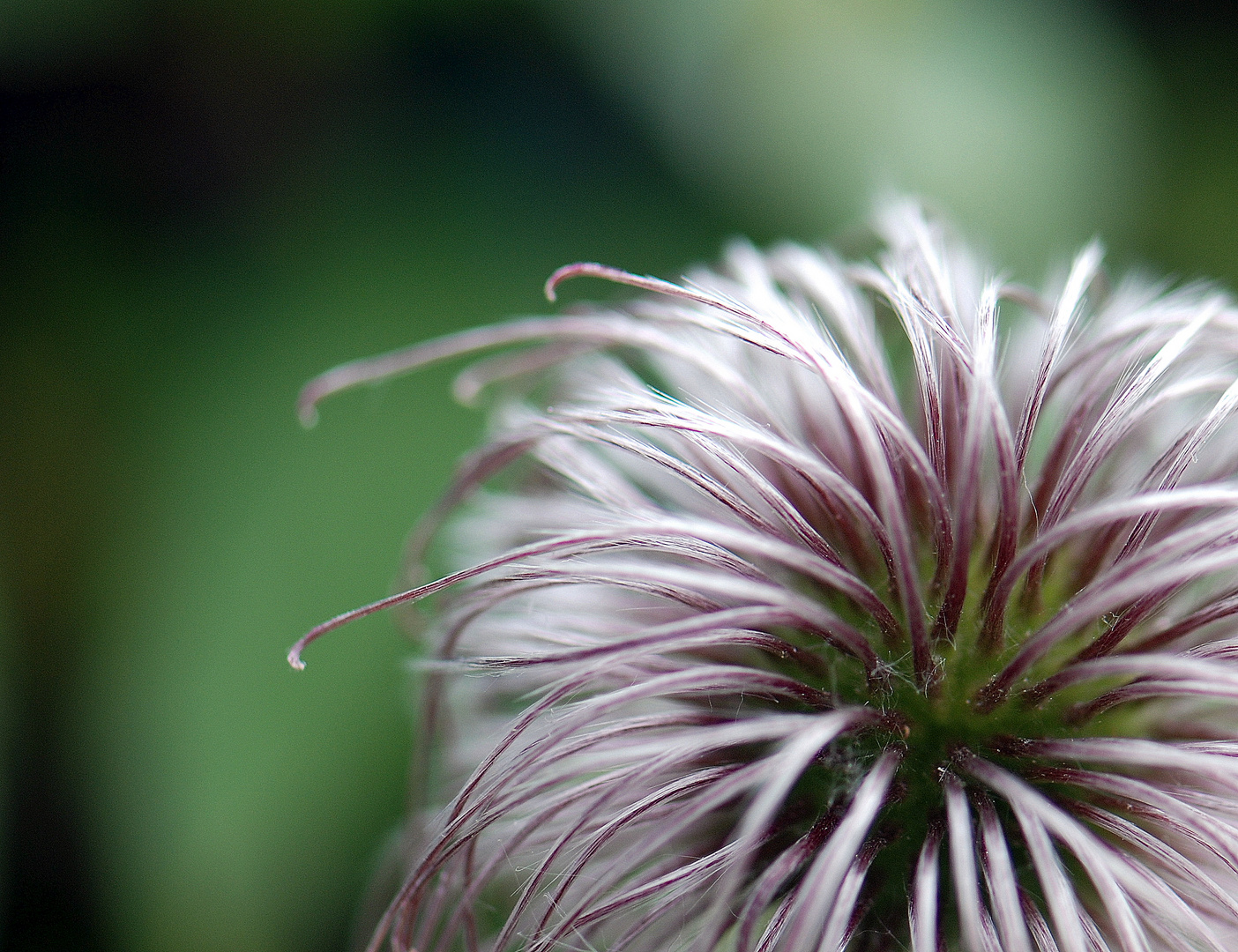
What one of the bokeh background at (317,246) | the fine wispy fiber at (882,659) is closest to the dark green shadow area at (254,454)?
the bokeh background at (317,246)

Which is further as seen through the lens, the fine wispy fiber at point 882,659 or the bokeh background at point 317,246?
the bokeh background at point 317,246

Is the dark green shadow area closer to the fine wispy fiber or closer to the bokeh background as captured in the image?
the bokeh background

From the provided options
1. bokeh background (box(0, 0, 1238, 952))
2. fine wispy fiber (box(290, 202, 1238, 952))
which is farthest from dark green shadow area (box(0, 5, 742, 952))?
fine wispy fiber (box(290, 202, 1238, 952))

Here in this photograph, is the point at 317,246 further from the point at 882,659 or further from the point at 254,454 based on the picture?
the point at 882,659

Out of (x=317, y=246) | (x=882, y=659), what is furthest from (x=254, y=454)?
(x=882, y=659)

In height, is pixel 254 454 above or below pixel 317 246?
below

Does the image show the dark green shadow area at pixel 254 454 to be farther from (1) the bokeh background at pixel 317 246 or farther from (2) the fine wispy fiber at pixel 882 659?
(2) the fine wispy fiber at pixel 882 659
